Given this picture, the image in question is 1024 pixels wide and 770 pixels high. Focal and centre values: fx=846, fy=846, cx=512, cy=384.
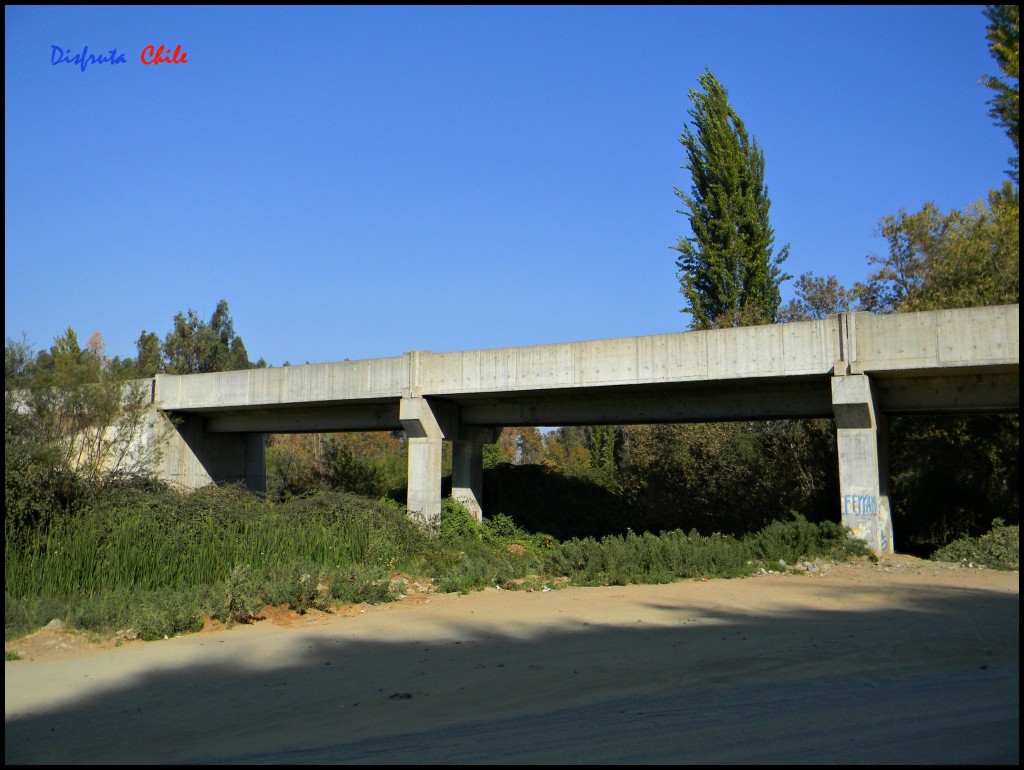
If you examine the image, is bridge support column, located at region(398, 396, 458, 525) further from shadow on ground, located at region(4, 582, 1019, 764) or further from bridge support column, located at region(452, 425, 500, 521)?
shadow on ground, located at region(4, 582, 1019, 764)

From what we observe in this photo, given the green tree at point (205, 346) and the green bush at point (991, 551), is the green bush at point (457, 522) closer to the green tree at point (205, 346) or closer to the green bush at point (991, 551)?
the green bush at point (991, 551)

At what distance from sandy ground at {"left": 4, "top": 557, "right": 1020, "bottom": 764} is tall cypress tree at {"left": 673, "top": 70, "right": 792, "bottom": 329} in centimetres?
2549

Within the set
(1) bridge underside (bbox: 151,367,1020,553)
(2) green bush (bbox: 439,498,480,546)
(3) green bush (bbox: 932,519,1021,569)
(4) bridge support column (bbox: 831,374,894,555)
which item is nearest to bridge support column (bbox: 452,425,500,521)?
(1) bridge underside (bbox: 151,367,1020,553)

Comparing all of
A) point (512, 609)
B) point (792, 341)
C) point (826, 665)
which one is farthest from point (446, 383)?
point (826, 665)

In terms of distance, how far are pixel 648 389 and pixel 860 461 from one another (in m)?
6.51

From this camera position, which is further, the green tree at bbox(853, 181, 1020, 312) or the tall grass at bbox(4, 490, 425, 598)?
the green tree at bbox(853, 181, 1020, 312)

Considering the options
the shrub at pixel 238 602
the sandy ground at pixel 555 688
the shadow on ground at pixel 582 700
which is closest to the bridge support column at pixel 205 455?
the shrub at pixel 238 602

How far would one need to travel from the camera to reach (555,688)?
855cm

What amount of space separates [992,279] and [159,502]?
2258 cm

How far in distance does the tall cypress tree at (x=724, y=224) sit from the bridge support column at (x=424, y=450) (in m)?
15.2

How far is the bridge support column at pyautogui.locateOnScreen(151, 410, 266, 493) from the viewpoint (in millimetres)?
32344

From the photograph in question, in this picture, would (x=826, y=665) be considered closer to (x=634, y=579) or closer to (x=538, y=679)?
(x=538, y=679)

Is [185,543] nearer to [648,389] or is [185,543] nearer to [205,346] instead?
[648,389]

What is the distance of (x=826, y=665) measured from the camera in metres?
9.12
